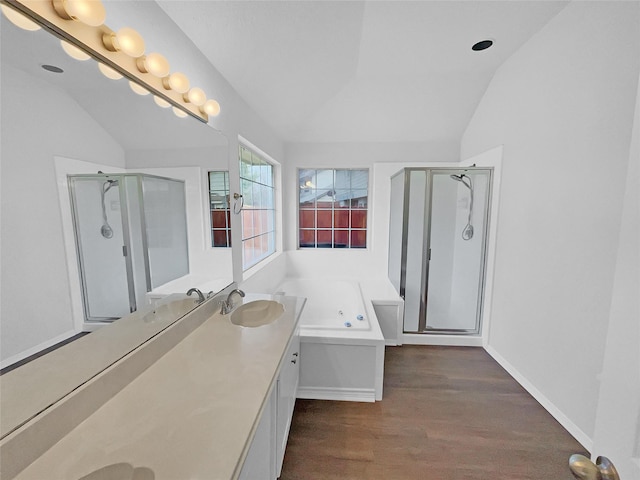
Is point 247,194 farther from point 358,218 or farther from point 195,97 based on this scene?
point 358,218

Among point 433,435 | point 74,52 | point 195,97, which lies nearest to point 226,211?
point 195,97

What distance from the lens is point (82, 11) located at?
761 mm

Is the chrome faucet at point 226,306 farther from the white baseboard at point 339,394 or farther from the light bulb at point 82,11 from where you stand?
the light bulb at point 82,11

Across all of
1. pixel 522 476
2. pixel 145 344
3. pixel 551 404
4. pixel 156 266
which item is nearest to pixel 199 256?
pixel 156 266

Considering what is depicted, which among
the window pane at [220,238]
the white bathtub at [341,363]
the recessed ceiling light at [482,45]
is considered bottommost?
the white bathtub at [341,363]

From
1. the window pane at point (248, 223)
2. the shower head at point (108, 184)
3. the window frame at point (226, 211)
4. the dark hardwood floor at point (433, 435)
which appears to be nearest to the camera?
the shower head at point (108, 184)

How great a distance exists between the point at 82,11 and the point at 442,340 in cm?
346

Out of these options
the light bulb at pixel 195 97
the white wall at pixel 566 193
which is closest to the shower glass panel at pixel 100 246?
the light bulb at pixel 195 97

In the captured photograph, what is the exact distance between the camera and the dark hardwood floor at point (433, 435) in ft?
4.73

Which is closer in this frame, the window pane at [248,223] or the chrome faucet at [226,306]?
the chrome faucet at [226,306]

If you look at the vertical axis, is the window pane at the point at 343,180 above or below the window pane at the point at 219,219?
above

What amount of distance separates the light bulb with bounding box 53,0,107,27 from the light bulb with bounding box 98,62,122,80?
0.39 ft

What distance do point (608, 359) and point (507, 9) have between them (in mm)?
2354

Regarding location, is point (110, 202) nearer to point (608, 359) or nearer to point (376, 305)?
point (608, 359)
